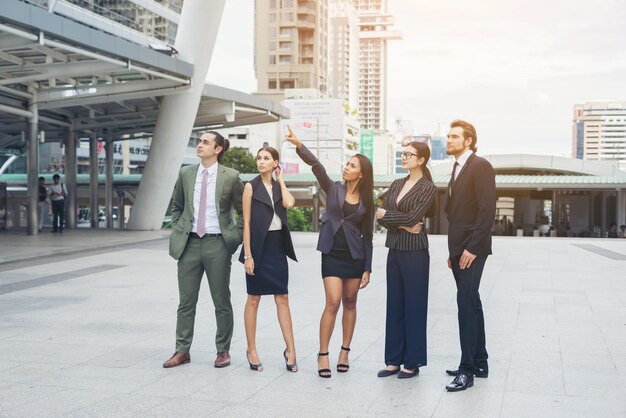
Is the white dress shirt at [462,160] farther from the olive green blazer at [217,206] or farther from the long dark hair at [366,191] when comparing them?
the olive green blazer at [217,206]

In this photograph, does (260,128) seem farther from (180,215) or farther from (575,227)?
(180,215)

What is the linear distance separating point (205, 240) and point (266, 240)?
0.53 m

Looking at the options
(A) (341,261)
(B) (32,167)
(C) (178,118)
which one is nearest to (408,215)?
(A) (341,261)

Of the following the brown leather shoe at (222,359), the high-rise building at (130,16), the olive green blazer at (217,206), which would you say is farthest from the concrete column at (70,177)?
the brown leather shoe at (222,359)

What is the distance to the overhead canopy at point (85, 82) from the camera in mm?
16422

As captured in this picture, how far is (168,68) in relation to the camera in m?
21.6

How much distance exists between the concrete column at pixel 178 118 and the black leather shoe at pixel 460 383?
20315mm

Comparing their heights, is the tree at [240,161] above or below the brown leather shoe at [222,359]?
above

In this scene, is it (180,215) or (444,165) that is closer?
(180,215)

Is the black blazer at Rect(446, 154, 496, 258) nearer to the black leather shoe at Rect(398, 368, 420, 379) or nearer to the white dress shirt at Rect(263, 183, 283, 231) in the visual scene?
the black leather shoe at Rect(398, 368, 420, 379)

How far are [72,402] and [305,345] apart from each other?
8.48ft

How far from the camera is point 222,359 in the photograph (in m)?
6.36

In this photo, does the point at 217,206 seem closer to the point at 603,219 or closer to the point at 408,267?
the point at 408,267

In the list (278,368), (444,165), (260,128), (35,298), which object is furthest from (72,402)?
(260,128)
